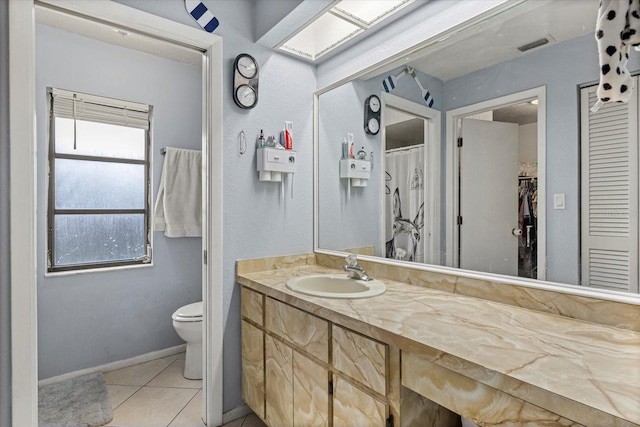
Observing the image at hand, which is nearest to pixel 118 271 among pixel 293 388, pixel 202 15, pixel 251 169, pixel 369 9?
pixel 251 169

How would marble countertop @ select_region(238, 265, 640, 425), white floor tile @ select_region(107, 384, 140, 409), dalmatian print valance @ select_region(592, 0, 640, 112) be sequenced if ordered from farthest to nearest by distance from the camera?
white floor tile @ select_region(107, 384, 140, 409), dalmatian print valance @ select_region(592, 0, 640, 112), marble countertop @ select_region(238, 265, 640, 425)

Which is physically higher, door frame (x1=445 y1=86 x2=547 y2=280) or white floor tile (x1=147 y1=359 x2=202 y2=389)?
door frame (x1=445 y1=86 x2=547 y2=280)

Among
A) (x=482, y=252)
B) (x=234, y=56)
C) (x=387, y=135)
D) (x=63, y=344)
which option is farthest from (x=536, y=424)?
(x=63, y=344)

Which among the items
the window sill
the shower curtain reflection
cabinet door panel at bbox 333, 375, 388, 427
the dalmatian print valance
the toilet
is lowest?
the toilet

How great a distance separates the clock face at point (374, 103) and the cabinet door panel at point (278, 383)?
133cm

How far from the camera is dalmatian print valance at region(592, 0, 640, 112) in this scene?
80 cm

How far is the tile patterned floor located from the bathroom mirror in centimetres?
140

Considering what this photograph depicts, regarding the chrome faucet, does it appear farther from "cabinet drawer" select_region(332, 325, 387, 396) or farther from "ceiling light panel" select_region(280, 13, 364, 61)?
"ceiling light panel" select_region(280, 13, 364, 61)

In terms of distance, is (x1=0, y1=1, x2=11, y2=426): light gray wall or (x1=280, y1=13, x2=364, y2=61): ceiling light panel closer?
(x1=0, y1=1, x2=11, y2=426): light gray wall

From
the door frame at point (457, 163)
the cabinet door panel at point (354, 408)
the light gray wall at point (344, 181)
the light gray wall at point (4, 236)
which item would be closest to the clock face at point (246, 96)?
the light gray wall at point (344, 181)

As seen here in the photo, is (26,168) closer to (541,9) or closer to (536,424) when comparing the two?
(536,424)

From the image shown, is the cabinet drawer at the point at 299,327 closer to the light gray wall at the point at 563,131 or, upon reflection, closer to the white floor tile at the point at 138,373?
the light gray wall at the point at 563,131

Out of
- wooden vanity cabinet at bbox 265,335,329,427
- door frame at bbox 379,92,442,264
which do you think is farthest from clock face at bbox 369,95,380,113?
wooden vanity cabinet at bbox 265,335,329,427

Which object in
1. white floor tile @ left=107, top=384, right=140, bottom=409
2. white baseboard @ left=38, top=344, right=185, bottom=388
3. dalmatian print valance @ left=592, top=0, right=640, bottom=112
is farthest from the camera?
white baseboard @ left=38, top=344, right=185, bottom=388
